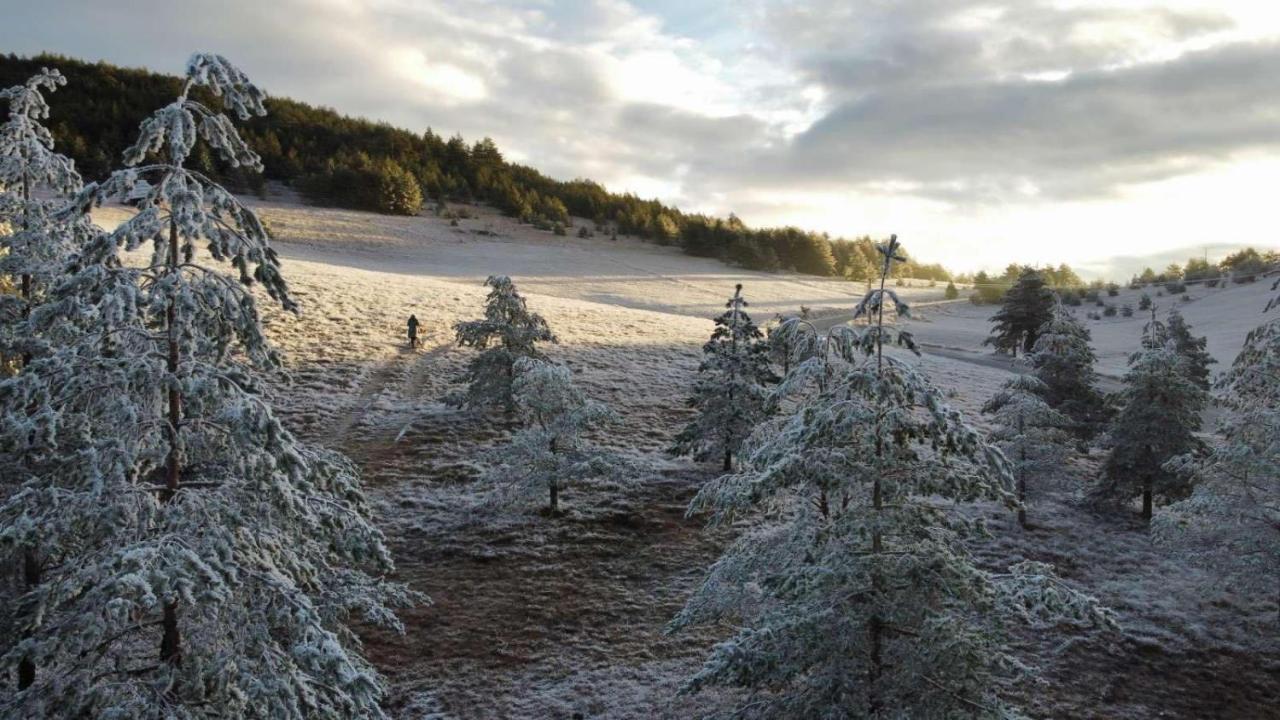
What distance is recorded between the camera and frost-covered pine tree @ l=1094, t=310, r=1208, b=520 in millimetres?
21828

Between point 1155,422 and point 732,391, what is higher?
point 732,391

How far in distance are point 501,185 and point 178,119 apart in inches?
3613

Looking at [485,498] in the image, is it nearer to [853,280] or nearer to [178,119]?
[178,119]

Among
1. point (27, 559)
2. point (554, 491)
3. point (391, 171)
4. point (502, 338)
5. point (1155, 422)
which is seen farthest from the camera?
point (391, 171)

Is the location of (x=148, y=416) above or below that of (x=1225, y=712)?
above

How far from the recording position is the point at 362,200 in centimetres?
8156

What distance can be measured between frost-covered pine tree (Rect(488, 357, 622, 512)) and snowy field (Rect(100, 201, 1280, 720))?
1.53 m

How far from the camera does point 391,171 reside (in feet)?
270

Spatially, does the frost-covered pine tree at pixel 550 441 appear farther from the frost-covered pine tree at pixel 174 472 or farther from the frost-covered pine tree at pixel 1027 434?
the frost-covered pine tree at pixel 174 472

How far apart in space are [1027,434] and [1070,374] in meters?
7.82

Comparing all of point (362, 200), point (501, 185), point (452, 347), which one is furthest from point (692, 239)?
point (452, 347)

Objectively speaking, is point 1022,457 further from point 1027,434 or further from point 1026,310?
point 1026,310

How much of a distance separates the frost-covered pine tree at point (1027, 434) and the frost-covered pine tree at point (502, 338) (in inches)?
564

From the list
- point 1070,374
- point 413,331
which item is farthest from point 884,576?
point 413,331
